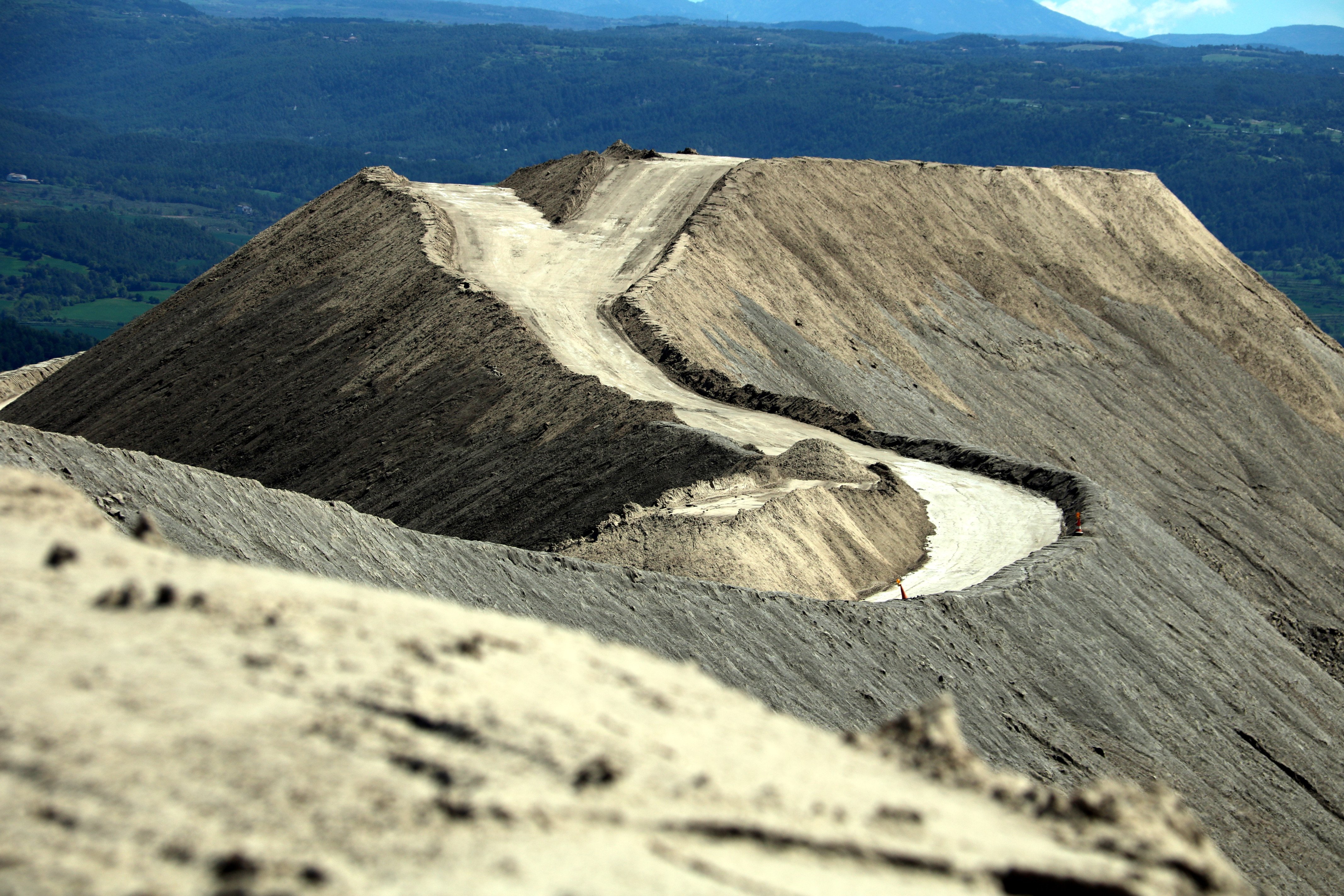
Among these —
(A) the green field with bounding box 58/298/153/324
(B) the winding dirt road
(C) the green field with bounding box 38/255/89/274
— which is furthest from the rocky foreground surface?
(C) the green field with bounding box 38/255/89/274

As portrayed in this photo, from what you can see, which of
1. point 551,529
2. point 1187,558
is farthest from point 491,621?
point 1187,558

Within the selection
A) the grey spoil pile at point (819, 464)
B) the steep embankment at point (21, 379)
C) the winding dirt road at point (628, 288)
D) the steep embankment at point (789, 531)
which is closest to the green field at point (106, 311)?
the steep embankment at point (21, 379)

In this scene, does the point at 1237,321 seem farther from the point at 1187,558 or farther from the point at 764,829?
the point at 764,829

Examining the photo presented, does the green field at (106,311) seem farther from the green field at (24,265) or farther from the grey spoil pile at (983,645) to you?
the grey spoil pile at (983,645)

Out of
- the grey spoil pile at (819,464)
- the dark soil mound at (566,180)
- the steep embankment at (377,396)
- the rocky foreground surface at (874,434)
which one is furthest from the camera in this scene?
the dark soil mound at (566,180)

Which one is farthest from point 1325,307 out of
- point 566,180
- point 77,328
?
point 77,328

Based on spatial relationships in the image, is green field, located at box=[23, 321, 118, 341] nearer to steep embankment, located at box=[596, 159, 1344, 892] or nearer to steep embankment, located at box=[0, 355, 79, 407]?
steep embankment, located at box=[0, 355, 79, 407]

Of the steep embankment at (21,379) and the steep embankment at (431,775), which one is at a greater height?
the steep embankment at (431,775)
